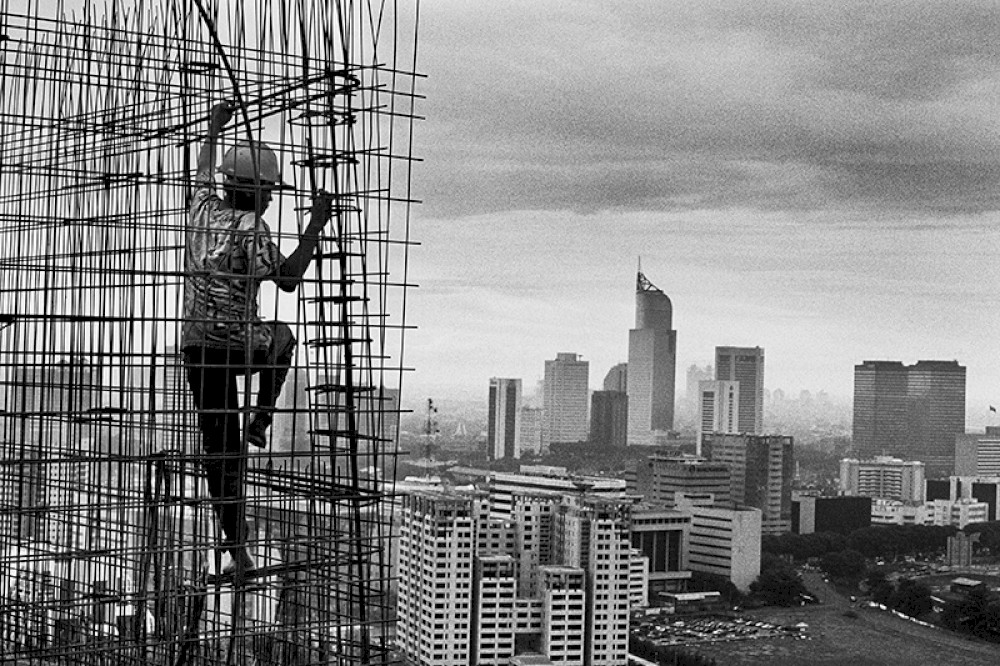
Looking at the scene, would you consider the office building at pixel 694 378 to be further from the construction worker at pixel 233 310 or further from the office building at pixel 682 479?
the construction worker at pixel 233 310

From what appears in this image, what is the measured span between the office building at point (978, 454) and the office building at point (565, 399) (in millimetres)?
6623

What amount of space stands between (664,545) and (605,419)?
5.79 meters

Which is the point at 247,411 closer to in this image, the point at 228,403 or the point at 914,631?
the point at 228,403

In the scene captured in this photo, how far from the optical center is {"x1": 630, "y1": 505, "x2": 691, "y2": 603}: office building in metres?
16.6

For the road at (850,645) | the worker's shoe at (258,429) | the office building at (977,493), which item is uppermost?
the worker's shoe at (258,429)

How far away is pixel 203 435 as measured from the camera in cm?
130

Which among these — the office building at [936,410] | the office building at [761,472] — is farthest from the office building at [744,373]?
the office building at [936,410]

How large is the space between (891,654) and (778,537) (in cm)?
547

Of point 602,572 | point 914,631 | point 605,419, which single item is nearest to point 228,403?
point 602,572

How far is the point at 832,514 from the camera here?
20.5m

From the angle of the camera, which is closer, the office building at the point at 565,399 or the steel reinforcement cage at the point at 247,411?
the steel reinforcement cage at the point at 247,411

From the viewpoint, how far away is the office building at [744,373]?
24172mm

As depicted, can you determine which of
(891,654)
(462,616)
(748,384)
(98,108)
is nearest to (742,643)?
(891,654)

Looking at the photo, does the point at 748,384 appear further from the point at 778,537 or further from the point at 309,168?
the point at 309,168
